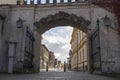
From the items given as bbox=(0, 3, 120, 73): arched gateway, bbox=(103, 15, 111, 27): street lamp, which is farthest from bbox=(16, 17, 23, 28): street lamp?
bbox=(103, 15, 111, 27): street lamp

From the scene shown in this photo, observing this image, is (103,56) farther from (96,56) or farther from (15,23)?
(15,23)

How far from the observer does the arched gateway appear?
19.2 metres

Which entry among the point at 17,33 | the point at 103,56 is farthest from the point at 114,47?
the point at 17,33

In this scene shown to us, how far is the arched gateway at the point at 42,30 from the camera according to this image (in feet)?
62.9

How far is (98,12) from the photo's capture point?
20.9 meters

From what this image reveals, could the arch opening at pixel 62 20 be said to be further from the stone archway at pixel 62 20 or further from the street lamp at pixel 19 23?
the street lamp at pixel 19 23

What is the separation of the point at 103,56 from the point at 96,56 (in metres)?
0.53

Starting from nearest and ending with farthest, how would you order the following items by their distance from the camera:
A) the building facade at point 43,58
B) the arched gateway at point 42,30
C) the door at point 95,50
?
the door at point 95,50 < the arched gateway at point 42,30 < the building facade at point 43,58

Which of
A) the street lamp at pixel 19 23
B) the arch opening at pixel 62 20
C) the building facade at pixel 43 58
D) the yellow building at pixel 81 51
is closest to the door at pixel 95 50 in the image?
the arch opening at pixel 62 20

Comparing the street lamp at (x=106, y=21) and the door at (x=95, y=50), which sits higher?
the street lamp at (x=106, y=21)

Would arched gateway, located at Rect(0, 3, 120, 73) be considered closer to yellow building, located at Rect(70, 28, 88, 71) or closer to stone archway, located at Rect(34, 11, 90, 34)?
stone archway, located at Rect(34, 11, 90, 34)

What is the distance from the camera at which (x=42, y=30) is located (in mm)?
22609

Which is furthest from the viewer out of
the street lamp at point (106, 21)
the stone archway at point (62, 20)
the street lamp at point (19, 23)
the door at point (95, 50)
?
the stone archway at point (62, 20)

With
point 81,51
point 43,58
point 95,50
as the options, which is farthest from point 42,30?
point 43,58
